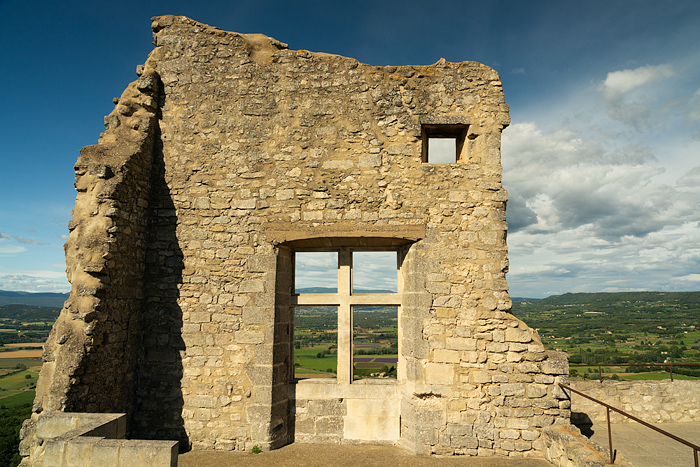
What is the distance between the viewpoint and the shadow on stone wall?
4918 mm

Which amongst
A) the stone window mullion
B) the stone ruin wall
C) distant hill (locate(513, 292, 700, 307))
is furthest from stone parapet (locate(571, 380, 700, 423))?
distant hill (locate(513, 292, 700, 307))

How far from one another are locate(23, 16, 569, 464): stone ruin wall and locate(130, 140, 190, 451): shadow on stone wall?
0.02 m

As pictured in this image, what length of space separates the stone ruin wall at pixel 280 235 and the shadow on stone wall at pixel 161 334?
21 mm

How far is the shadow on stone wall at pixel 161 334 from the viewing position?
4.92 m

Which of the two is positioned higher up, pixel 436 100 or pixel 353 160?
pixel 436 100

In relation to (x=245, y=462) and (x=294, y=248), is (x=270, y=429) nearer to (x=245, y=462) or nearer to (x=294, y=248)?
(x=245, y=462)

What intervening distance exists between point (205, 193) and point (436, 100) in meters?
3.55

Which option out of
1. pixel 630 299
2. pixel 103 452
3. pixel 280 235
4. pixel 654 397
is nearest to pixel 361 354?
pixel 280 235

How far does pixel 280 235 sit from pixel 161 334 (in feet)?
6.94

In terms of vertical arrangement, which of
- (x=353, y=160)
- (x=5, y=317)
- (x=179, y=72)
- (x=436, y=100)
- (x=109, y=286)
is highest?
(x=179, y=72)

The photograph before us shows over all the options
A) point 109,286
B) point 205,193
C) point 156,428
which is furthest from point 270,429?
point 205,193

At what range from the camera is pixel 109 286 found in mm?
4387

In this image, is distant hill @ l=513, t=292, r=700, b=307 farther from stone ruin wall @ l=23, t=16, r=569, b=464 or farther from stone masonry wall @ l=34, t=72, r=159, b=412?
stone masonry wall @ l=34, t=72, r=159, b=412

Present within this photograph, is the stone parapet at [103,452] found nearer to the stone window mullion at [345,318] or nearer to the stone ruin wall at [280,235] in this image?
the stone ruin wall at [280,235]
